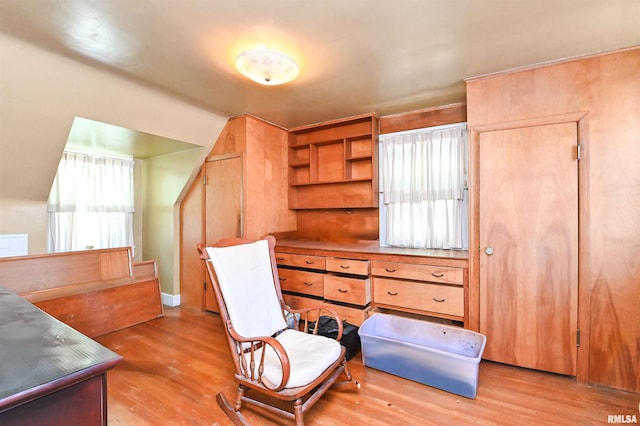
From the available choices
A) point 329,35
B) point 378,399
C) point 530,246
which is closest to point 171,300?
point 378,399

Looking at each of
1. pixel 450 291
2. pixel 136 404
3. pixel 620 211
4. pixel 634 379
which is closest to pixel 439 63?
pixel 620 211

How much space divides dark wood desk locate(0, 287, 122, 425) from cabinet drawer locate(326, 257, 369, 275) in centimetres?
214

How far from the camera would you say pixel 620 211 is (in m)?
1.95

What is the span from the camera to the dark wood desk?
2.00ft

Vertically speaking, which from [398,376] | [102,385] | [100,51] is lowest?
[398,376]

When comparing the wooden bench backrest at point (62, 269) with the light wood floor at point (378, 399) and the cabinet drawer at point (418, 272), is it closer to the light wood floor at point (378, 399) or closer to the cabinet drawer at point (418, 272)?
the light wood floor at point (378, 399)

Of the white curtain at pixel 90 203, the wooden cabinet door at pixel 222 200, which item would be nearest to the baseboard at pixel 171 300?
the wooden cabinet door at pixel 222 200

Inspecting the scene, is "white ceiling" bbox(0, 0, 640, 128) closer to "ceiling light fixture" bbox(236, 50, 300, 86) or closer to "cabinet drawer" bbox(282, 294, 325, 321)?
"ceiling light fixture" bbox(236, 50, 300, 86)

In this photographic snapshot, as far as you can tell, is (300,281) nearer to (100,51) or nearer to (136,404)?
(136,404)

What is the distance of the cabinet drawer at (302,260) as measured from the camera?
116 inches

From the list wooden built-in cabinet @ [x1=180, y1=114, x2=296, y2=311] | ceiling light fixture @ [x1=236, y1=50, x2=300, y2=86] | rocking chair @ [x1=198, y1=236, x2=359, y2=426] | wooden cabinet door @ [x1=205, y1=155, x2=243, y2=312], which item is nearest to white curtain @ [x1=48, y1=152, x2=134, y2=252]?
wooden built-in cabinet @ [x1=180, y1=114, x2=296, y2=311]

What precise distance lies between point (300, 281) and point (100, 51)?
2.46 m

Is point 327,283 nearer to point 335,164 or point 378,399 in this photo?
point 378,399

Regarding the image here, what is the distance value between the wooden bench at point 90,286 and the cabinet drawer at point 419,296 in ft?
8.44
